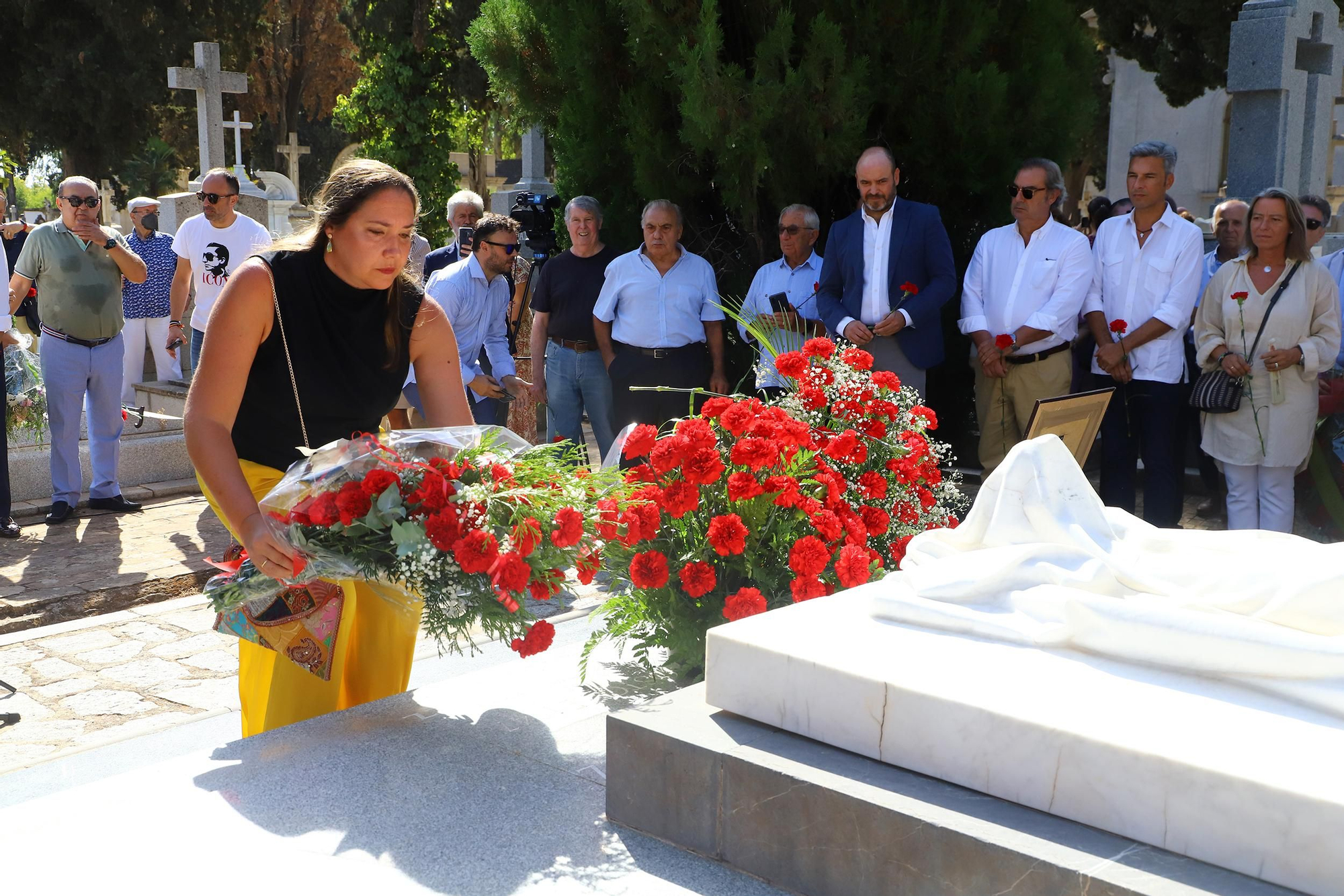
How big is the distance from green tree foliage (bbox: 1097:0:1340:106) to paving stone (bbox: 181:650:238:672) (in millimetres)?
15876

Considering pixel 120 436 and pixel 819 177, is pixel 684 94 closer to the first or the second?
pixel 819 177

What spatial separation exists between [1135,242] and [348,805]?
4.45m

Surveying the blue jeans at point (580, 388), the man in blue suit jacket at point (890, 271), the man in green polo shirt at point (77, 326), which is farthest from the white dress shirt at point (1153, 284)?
the man in green polo shirt at point (77, 326)

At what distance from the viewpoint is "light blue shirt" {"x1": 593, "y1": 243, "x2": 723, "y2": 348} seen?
20.2ft

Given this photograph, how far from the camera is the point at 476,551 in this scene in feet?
9.27

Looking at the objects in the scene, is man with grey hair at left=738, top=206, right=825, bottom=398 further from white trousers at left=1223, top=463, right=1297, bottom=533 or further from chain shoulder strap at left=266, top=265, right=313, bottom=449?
chain shoulder strap at left=266, top=265, right=313, bottom=449

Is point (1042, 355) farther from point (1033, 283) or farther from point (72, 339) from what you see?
point (72, 339)

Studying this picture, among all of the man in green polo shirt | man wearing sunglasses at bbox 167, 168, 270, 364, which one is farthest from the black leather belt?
man wearing sunglasses at bbox 167, 168, 270, 364

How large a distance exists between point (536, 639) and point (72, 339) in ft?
17.4

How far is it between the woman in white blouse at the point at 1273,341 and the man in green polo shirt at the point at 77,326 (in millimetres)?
5921

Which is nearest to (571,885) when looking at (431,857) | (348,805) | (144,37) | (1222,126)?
(431,857)

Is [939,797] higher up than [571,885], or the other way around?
[939,797]

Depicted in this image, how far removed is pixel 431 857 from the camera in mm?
2492

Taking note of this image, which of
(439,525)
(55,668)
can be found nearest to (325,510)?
(439,525)
